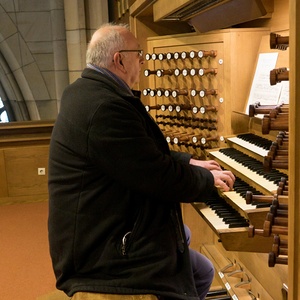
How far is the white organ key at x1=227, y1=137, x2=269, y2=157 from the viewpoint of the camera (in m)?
2.43

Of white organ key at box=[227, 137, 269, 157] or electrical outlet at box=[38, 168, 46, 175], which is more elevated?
white organ key at box=[227, 137, 269, 157]

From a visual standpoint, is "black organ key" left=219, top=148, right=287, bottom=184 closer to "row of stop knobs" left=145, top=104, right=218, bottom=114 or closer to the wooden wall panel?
"row of stop knobs" left=145, top=104, right=218, bottom=114

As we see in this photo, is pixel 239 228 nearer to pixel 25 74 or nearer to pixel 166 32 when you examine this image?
pixel 166 32

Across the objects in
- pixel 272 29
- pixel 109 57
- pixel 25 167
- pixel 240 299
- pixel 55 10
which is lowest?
pixel 240 299

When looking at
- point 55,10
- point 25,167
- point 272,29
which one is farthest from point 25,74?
point 272,29

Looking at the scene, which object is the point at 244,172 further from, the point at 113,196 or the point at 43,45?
the point at 43,45

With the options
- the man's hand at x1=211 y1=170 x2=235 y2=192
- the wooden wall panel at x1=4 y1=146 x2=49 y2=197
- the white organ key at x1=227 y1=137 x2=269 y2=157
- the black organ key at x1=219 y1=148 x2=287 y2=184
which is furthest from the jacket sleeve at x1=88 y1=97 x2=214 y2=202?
the wooden wall panel at x1=4 y1=146 x2=49 y2=197

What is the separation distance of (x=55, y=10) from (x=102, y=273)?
16.3 ft

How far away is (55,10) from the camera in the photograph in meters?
6.02

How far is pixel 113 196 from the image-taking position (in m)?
1.67

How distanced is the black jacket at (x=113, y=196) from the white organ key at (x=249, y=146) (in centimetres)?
80

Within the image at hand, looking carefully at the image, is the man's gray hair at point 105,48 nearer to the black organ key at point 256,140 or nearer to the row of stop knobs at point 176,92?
the black organ key at point 256,140

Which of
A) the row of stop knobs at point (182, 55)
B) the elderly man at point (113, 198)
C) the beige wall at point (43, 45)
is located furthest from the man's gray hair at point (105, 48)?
the beige wall at point (43, 45)

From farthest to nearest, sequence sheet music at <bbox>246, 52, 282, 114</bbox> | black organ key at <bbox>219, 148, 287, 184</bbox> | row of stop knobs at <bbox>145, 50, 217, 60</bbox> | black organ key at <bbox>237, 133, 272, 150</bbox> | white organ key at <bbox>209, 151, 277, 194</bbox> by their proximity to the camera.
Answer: row of stop knobs at <bbox>145, 50, 217, 60</bbox>, sheet music at <bbox>246, 52, 282, 114</bbox>, black organ key at <bbox>237, 133, 272, 150</bbox>, black organ key at <bbox>219, 148, 287, 184</bbox>, white organ key at <bbox>209, 151, 277, 194</bbox>
